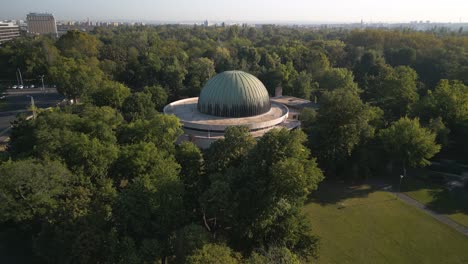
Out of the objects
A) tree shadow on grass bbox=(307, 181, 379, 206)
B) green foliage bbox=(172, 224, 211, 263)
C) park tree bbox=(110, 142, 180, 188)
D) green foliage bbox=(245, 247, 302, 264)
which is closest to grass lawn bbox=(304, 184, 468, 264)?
tree shadow on grass bbox=(307, 181, 379, 206)

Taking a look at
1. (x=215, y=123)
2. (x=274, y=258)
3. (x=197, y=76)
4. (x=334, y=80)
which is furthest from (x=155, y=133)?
(x=334, y=80)

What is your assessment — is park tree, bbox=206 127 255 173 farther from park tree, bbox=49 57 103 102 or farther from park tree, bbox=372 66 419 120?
park tree, bbox=49 57 103 102

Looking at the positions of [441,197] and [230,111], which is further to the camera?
[230,111]

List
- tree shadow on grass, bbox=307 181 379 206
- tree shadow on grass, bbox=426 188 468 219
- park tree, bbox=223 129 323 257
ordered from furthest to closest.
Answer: tree shadow on grass, bbox=307 181 379 206 → tree shadow on grass, bbox=426 188 468 219 → park tree, bbox=223 129 323 257

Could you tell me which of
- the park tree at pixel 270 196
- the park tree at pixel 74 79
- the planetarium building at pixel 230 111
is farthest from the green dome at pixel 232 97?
the park tree at pixel 74 79

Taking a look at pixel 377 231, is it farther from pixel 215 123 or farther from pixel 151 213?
pixel 215 123

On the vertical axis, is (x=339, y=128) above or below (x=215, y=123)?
above

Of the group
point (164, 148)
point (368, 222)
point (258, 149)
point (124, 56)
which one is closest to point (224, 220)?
point (258, 149)
